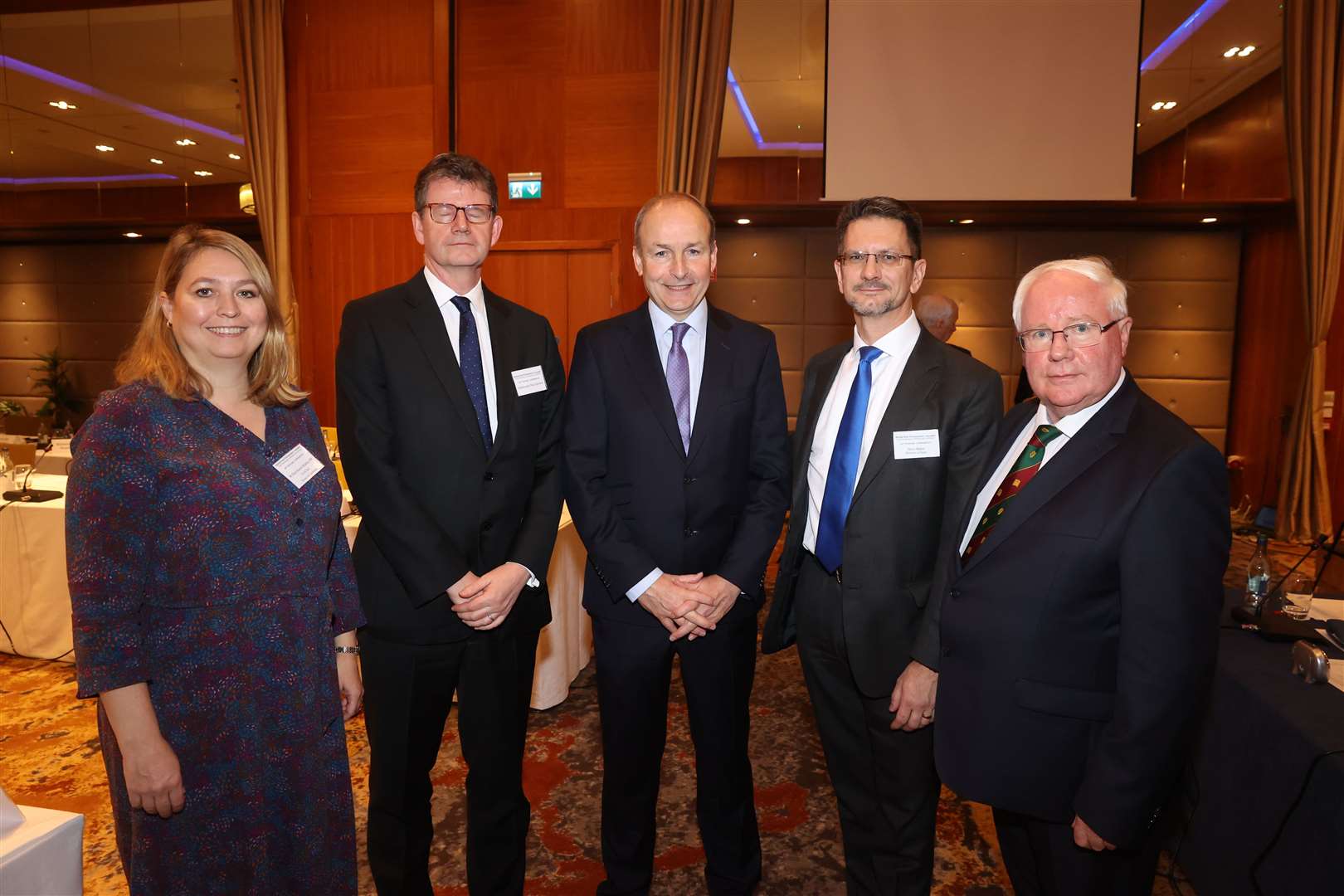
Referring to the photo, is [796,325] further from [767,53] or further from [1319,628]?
[1319,628]

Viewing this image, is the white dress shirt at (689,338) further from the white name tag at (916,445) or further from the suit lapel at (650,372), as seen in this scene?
the white name tag at (916,445)

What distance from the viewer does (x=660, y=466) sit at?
6.42ft

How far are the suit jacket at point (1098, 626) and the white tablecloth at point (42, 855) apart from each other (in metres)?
1.52

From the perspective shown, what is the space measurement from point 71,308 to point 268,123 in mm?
5118

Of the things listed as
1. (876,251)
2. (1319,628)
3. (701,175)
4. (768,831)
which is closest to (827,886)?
(768,831)

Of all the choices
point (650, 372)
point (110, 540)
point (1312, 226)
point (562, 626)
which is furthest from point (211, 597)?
point (1312, 226)

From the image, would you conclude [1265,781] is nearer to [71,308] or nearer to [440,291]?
[440,291]

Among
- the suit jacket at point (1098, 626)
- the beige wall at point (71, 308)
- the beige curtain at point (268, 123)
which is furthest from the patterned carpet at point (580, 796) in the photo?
the beige wall at point (71, 308)

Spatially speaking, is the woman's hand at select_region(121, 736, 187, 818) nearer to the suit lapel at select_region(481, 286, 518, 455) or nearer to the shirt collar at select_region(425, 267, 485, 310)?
the suit lapel at select_region(481, 286, 518, 455)

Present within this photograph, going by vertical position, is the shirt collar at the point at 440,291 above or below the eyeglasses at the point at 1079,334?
above

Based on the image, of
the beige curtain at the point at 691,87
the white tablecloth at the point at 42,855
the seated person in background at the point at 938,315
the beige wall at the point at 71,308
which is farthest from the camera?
the beige wall at the point at 71,308

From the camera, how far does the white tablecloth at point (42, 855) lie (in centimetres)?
102

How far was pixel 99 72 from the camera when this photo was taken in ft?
25.5

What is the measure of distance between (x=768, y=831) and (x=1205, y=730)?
4.38 ft
